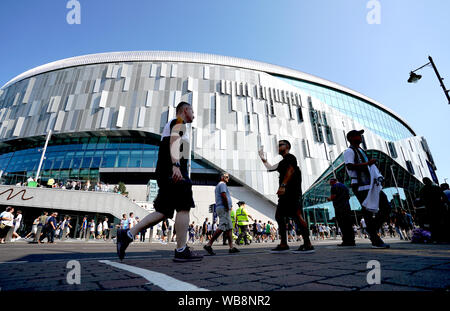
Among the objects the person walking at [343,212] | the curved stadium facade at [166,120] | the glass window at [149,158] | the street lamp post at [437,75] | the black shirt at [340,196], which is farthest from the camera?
the glass window at [149,158]

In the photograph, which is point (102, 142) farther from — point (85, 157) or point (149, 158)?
point (149, 158)

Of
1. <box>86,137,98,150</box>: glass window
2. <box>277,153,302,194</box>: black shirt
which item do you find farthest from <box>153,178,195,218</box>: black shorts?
<box>86,137,98,150</box>: glass window

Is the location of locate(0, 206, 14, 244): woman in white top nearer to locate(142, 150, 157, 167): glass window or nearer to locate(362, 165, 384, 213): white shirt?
locate(362, 165, 384, 213): white shirt

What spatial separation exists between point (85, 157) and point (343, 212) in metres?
30.7

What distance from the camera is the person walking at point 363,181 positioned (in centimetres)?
390

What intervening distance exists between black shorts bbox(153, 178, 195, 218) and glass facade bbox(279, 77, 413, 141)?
3629 centimetres

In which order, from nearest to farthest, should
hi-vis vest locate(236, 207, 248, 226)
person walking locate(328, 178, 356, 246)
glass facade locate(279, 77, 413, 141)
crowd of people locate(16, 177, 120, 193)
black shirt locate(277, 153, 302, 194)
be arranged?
black shirt locate(277, 153, 302, 194)
person walking locate(328, 178, 356, 246)
hi-vis vest locate(236, 207, 248, 226)
crowd of people locate(16, 177, 120, 193)
glass facade locate(279, 77, 413, 141)

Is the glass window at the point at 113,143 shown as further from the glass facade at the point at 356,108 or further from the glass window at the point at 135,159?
the glass facade at the point at 356,108

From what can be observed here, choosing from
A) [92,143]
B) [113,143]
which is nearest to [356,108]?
[113,143]

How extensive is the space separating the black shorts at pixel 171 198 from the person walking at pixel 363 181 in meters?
3.14

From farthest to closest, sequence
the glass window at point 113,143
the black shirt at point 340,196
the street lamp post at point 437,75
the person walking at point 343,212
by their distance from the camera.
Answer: the glass window at point 113,143 → the street lamp post at point 437,75 → the black shirt at point 340,196 → the person walking at point 343,212

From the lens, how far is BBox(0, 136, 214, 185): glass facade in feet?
89.7

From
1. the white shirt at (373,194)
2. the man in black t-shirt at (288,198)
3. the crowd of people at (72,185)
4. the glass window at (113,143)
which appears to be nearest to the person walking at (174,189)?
the man in black t-shirt at (288,198)
